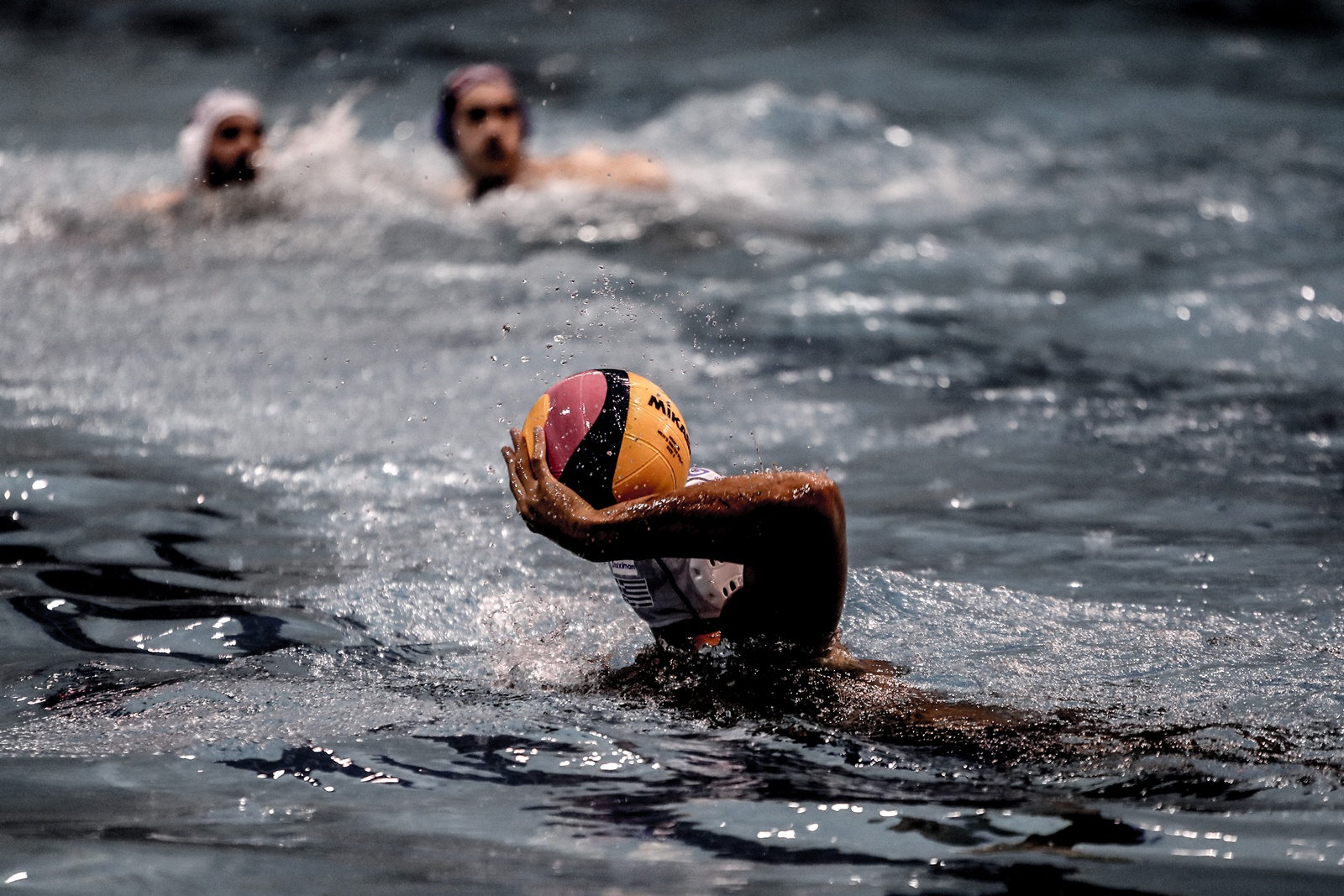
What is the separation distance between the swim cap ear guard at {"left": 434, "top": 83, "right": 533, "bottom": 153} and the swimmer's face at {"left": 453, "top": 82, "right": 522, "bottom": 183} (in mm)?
43

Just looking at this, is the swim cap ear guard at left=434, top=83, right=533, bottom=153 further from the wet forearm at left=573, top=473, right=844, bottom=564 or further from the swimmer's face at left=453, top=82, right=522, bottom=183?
the wet forearm at left=573, top=473, right=844, bottom=564

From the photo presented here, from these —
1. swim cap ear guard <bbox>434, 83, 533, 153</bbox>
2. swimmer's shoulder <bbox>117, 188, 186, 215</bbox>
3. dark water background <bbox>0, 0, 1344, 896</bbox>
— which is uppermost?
swim cap ear guard <bbox>434, 83, 533, 153</bbox>

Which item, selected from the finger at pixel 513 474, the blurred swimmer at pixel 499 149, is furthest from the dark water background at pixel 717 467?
the finger at pixel 513 474

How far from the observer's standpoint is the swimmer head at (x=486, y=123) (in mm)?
11367

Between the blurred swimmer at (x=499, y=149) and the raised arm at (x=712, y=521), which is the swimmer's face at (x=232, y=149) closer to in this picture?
the blurred swimmer at (x=499, y=149)

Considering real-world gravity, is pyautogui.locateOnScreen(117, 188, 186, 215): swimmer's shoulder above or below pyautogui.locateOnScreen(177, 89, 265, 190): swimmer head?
below

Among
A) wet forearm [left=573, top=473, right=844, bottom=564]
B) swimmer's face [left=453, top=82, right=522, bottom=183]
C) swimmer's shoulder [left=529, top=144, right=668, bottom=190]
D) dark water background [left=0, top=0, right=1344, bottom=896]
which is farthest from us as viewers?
swimmer's shoulder [left=529, top=144, right=668, bottom=190]

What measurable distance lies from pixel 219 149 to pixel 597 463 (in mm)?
9138

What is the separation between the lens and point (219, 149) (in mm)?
11703

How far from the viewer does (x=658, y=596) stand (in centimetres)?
377

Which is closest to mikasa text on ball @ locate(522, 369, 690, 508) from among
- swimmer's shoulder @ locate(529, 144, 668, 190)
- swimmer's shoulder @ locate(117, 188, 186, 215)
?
swimmer's shoulder @ locate(529, 144, 668, 190)

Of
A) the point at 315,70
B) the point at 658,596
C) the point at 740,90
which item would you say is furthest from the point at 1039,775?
the point at 315,70

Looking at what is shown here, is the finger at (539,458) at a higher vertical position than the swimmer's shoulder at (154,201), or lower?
lower

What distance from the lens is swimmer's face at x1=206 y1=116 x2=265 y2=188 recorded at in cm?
1166
